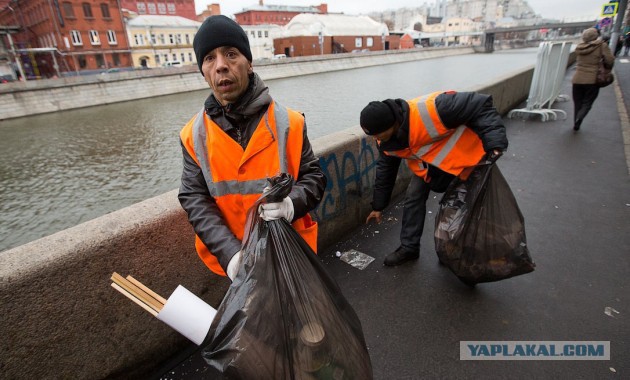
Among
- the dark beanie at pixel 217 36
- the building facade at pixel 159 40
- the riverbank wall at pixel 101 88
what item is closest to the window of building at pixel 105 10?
the building facade at pixel 159 40

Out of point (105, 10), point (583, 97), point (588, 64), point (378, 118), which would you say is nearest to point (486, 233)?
point (378, 118)

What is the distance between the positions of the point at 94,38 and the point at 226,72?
45.4 metres

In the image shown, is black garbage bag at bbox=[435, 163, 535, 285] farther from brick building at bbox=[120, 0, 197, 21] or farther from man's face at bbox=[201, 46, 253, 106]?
brick building at bbox=[120, 0, 197, 21]

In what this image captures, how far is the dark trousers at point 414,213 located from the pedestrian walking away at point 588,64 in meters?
5.14

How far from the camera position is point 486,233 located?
85.6 inches

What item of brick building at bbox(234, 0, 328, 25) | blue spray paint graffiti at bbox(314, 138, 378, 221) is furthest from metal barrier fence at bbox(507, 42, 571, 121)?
brick building at bbox(234, 0, 328, 25)

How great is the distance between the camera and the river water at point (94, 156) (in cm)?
919

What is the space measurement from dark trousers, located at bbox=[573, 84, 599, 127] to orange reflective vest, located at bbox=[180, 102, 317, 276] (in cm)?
663

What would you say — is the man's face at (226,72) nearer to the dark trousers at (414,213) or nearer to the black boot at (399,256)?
the dark trousers at (414,213)

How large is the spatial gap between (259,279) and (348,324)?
42cm

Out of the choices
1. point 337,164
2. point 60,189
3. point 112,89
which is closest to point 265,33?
point 112,89

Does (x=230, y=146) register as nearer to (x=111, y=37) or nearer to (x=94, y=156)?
(x=94, y=156)

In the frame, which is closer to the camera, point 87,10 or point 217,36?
point 217,36

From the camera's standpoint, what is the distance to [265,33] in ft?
190
